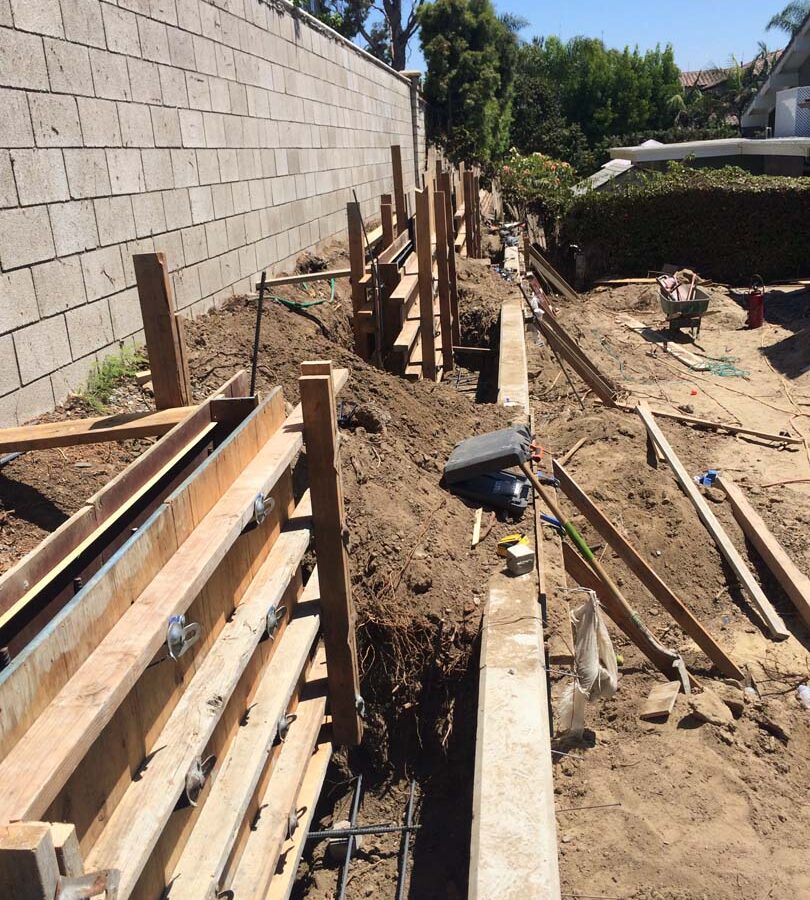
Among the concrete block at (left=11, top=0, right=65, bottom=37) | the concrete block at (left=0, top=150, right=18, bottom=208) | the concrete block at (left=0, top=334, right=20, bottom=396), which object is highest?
the concrete block at (left=11, top=0, right=65, bottom=37)

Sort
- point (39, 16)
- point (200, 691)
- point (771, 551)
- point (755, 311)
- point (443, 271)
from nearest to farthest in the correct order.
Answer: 1. point (200, 691)
2. point (39, 16)
3. point (771, 551)
4. point (443, 271)
5. point (755, 311)

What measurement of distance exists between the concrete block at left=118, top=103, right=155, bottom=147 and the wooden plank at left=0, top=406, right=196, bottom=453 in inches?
133

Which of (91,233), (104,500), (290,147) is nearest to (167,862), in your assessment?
(104,500)

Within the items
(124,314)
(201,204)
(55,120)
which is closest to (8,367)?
(124,314)

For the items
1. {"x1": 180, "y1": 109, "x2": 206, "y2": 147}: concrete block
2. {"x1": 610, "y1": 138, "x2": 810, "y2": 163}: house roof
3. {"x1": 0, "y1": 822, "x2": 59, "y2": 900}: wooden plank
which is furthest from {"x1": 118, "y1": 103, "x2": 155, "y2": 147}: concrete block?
{"x1": 610, "y1": 138, "x2": 810, "y2": 163}: house roof

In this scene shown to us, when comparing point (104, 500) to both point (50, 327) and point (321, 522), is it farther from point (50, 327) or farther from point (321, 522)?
point (50, 327)

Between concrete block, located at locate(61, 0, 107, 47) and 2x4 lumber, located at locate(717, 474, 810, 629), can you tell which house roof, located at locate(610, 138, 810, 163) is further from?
concrete block, located at locate(61, 0, 107, 47)

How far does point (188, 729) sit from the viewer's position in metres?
2.30

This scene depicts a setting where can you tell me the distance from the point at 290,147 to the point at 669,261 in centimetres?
1246

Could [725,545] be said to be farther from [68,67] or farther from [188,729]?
[68,67]

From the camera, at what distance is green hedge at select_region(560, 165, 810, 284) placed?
63.6ft

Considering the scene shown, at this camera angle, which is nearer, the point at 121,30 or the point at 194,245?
the point at 121,30

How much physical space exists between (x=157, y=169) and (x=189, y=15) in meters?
1.94

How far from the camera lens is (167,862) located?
7.64 ft
